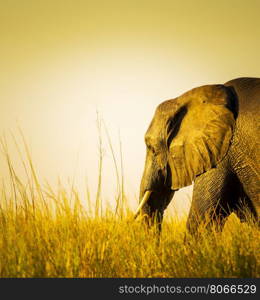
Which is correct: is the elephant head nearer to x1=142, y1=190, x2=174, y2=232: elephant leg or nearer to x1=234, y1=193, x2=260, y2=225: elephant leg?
x1=142, y1=190, x2=174, y2=232: elephant leg

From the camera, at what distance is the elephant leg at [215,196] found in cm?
255

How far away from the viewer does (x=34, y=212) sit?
2.49 m

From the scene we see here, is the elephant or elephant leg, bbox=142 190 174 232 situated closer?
the elephant

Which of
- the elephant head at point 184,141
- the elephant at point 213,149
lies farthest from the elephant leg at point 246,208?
the elephant head at point 184,141

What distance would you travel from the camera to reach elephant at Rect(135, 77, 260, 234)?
2.50 metres

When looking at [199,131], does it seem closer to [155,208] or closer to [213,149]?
[213,149]

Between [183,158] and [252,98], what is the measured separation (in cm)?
47

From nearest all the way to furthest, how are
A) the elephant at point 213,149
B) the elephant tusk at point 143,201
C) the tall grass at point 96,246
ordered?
the tall grass at point 96,246, the elephant at point 213,149, the elephant tusk at point 143,201

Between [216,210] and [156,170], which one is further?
[156,170]

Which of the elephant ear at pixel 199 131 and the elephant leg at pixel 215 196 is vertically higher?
the elephant ear at pixel 199 131

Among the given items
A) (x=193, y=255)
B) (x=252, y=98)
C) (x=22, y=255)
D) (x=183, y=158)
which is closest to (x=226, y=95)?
(x=252, y=98)

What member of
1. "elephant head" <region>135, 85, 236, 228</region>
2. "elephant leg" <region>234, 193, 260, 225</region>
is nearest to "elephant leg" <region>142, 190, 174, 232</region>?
"elephant head" <region>135, 85, 236, 228</region>

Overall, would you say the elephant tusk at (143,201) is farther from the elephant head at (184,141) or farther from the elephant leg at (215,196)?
the elephant leg at (215,196)
